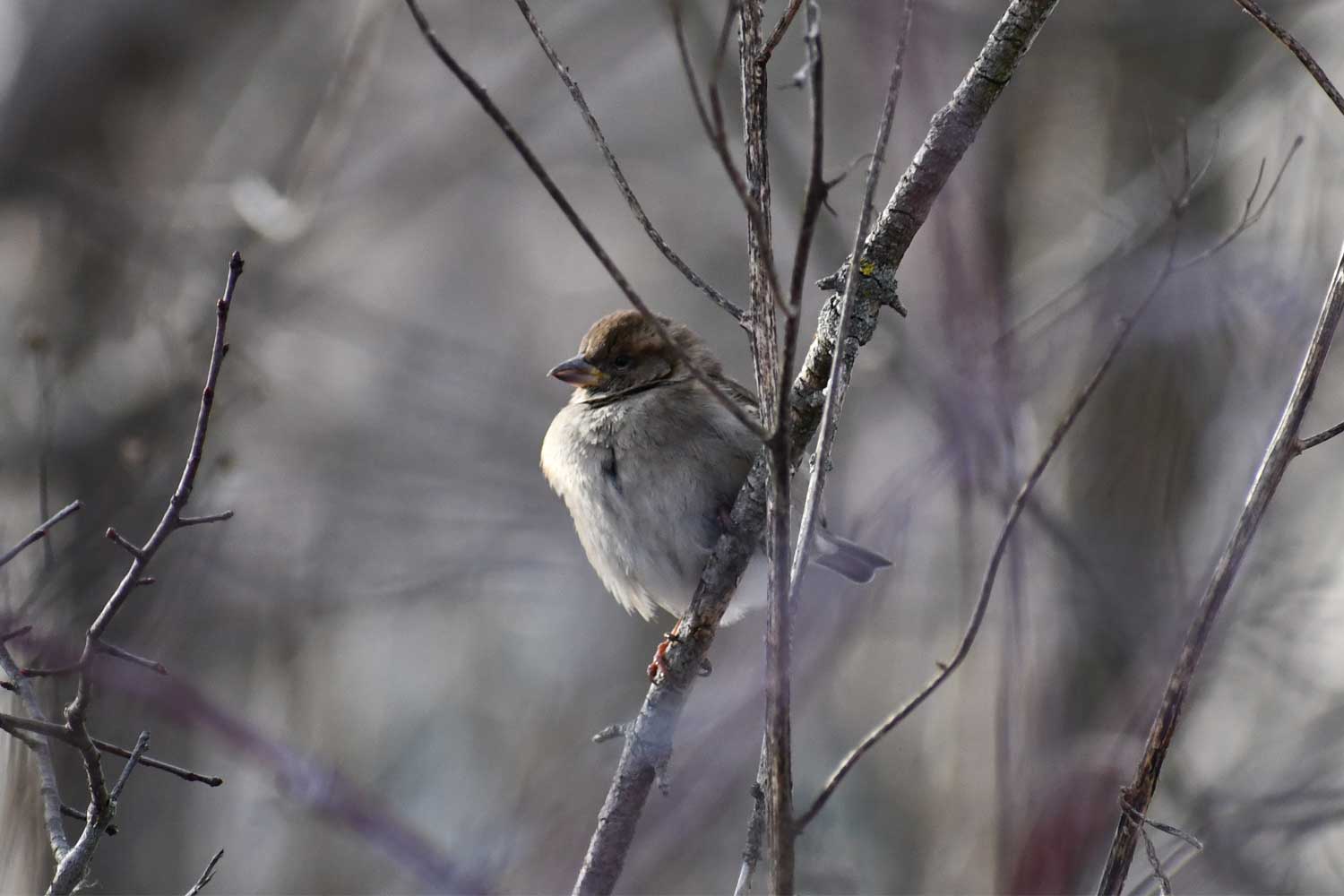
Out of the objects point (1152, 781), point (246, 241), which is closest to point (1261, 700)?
point (1152, 781)

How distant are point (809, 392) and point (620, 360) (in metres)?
2.17

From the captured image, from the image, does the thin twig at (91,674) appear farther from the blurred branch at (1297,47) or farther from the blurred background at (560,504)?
the blurred branch at (1297,47)

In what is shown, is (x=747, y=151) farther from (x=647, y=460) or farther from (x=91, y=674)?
(x=647, y=460)

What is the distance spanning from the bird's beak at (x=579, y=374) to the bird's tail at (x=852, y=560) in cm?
101

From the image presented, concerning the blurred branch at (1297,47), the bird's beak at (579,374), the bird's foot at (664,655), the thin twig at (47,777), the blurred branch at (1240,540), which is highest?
the blurred branch at (1297,47)

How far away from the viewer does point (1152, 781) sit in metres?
2.14

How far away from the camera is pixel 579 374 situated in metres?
4.57

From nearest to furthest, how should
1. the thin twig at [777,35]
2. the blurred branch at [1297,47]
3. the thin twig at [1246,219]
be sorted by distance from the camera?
1. the thin twig at [777,35]
2. the blurred branch at [1297,47]
3. the thin twig at [1246,219]

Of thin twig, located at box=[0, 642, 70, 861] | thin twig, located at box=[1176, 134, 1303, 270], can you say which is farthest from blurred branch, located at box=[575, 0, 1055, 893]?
thin twig, located at box=[0, 642, 70, 861]

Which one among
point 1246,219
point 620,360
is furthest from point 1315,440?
point 620,360

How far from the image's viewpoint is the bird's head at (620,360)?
14.8 ft

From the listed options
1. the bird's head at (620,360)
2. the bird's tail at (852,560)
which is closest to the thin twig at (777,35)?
the bird's head at (620,360)

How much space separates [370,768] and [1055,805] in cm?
536

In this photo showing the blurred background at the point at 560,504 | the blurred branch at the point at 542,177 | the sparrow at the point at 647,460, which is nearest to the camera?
the blurred branch at the point at 542,177
